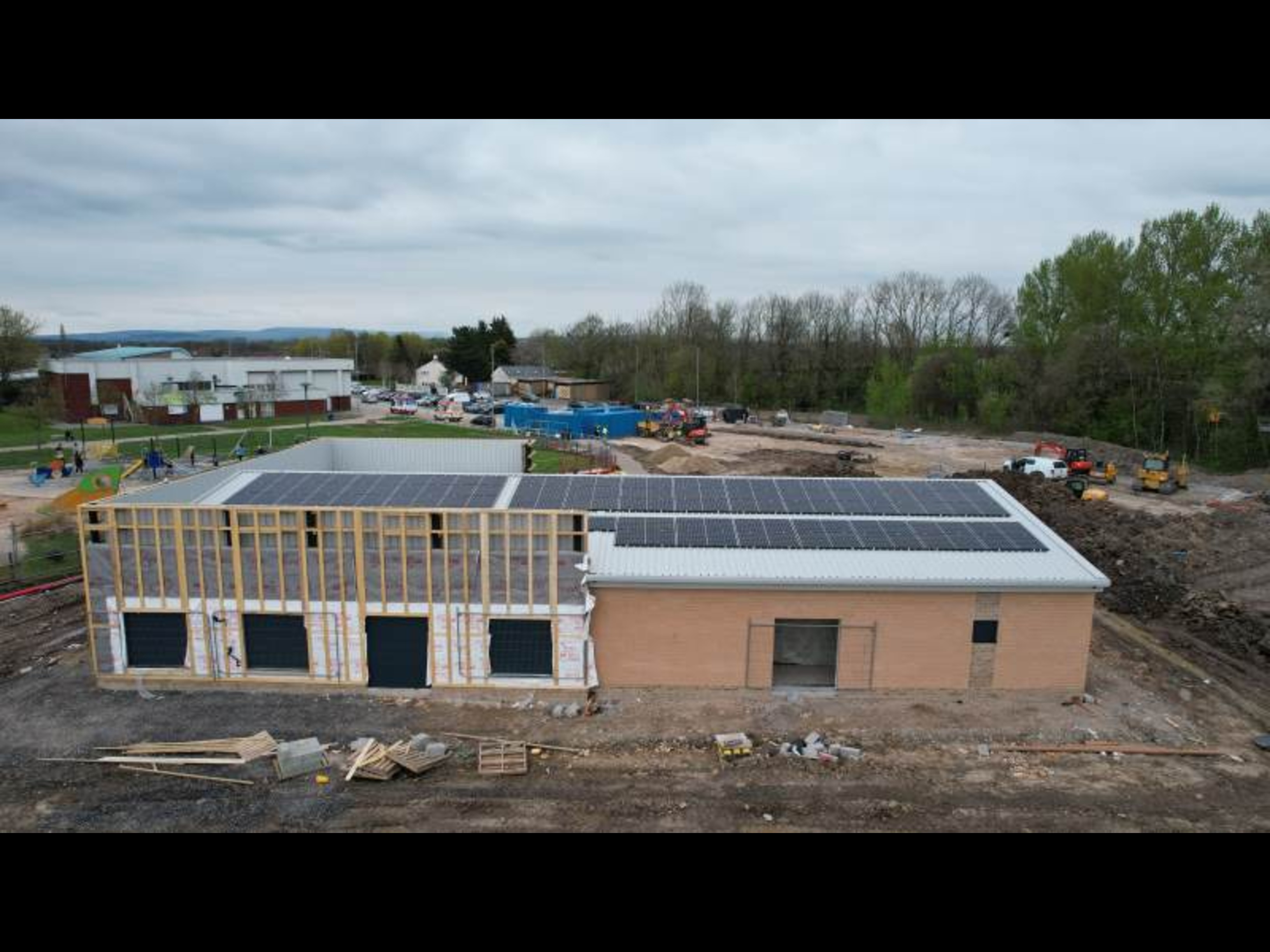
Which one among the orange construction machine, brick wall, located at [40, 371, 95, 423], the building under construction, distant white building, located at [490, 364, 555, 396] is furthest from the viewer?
distant white building, located at [490, 364, 555, 396]

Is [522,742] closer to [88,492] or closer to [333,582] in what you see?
[333,582]

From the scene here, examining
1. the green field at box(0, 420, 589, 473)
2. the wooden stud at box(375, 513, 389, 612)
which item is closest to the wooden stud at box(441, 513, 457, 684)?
the wooden stud at box(375, 513, 389, 612)

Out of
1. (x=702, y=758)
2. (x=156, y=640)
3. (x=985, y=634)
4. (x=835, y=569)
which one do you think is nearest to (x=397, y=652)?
(x=156, y=640)

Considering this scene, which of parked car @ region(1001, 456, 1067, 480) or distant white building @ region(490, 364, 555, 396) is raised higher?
distant white building @ region(490, 364, 555, 396)

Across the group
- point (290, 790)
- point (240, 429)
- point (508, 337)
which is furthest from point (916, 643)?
point (508, 337)

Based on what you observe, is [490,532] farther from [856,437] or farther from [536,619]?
[856,437]

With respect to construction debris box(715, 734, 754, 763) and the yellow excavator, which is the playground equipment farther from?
the yellow excavator

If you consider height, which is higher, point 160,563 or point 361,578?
point 160,563
